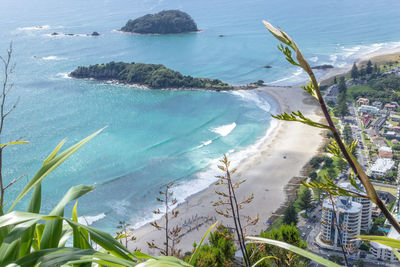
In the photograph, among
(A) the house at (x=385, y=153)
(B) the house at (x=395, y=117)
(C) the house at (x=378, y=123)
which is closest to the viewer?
(A) the house at (x=385, y=153)

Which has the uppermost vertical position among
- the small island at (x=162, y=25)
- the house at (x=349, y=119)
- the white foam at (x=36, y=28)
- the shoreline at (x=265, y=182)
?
the white foam at (x=36, y=28)

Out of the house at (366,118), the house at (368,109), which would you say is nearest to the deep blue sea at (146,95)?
the house at (366,118)

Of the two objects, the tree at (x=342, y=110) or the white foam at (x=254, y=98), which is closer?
the tree at (x=342, y=110)

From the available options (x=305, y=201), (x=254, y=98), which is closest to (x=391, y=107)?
(x=254, y=98)

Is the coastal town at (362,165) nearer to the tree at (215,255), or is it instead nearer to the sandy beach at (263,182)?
the sandy beach at (263,182)

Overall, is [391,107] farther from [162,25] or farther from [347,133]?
[162,25]

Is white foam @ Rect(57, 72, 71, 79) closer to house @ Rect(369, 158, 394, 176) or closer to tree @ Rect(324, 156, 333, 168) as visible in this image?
tree @ Rect(324, 156, 333, 168)

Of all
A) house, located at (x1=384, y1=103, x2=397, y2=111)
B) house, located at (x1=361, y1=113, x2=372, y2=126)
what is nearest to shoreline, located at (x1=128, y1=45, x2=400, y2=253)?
house, located at (x1=361, y1=113, x2=372, y2=126)
